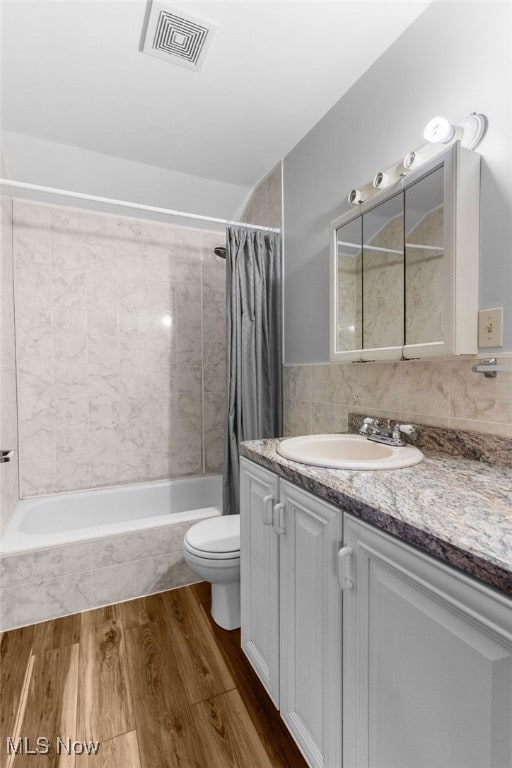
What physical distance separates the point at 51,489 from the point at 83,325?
1095mm

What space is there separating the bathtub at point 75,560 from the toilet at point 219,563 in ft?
1.13

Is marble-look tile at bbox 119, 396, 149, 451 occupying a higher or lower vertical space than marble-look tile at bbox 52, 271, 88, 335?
lower

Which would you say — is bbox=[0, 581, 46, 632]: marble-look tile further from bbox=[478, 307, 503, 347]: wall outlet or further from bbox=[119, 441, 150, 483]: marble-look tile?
bbox=[478, 307, 503, 347]: wall outlet

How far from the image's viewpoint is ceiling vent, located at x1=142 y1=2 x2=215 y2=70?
52.3 inches

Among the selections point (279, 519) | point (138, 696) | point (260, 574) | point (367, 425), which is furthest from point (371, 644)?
point (138, 696)

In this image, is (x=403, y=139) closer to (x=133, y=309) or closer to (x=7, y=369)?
(x=133, y=309)

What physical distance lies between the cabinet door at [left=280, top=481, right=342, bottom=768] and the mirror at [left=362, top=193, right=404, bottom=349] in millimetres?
719

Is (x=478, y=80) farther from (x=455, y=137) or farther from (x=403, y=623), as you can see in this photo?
(x=403, y=623)

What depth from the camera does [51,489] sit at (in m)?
2.36

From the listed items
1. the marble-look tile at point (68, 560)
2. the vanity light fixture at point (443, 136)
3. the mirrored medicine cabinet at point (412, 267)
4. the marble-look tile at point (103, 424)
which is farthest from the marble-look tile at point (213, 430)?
the vanity light fixture at point (443, 136)

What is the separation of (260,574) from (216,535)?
0.52 meters

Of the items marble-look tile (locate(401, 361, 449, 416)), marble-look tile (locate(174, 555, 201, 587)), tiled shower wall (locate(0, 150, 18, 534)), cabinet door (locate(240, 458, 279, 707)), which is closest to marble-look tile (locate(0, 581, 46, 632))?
tiled shower wall (locate(0, 150, 18, 534))

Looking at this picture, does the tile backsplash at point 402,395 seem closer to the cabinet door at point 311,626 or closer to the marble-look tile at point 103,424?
the cabinet door at point 311,626

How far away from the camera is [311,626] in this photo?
0.97 metres
